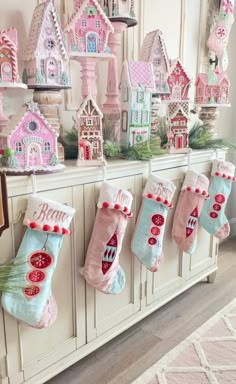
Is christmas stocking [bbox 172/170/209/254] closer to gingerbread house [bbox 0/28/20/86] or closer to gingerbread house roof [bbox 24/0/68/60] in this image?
gingerbread house roof [bbox 24/0/68/60]

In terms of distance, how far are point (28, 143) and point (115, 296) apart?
875 millimetres

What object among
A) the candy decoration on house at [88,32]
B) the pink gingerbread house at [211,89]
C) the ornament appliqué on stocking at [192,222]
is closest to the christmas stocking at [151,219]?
the ornament appliqué on stocking at [192,222]

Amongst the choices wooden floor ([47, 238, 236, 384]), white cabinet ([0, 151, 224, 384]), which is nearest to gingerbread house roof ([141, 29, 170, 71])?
white cabinet ([0, 151, 224, 384])

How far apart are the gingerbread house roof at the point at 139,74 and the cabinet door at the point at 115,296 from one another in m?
0.45

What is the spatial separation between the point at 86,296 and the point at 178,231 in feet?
2.23

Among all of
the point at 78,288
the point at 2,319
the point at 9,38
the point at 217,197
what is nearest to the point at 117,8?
the point at 9,38

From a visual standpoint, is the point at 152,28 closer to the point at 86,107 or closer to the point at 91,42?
the point at 91,42

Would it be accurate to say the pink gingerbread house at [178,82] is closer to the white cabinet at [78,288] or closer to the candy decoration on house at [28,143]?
the white cabinet at [78,288]

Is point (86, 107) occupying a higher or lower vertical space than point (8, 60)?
lower

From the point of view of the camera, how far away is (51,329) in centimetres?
156

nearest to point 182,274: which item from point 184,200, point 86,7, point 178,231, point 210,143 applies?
point 178,231

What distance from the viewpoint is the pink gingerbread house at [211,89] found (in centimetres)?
237

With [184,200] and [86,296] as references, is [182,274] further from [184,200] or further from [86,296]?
[86,296]

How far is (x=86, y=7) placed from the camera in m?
1.63
